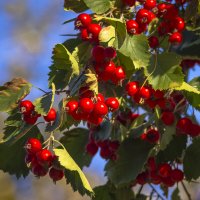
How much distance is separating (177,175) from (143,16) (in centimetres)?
52

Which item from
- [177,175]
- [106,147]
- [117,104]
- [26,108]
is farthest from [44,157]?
[177,175]

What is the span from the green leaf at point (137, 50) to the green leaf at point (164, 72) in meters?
0.06

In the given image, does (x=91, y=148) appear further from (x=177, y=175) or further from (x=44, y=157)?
(x=44, y=157)

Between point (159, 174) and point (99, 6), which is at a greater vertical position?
point (99, 6)

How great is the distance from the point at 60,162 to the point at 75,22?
391 millimetres

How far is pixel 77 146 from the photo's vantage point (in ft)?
6.02

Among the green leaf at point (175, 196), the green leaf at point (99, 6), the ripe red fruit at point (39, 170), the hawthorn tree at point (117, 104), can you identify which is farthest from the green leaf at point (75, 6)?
the green leaf at point (175, 196)

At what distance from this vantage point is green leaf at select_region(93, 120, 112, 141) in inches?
66.3

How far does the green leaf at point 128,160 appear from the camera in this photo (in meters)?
1.70

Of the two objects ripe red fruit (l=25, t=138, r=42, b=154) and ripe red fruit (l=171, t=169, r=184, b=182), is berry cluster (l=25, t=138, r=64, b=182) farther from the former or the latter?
ripe red fruit (l=171, t=169, r=184, b=182)

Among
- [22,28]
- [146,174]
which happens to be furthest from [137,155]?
[22,28]

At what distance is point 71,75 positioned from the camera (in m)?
1.36

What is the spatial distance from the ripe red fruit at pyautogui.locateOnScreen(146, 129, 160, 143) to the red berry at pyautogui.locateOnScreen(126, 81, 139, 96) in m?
0.23

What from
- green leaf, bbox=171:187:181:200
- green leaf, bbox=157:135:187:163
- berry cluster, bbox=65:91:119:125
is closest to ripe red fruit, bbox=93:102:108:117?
berry cluster, bbox=65:91:119:125
